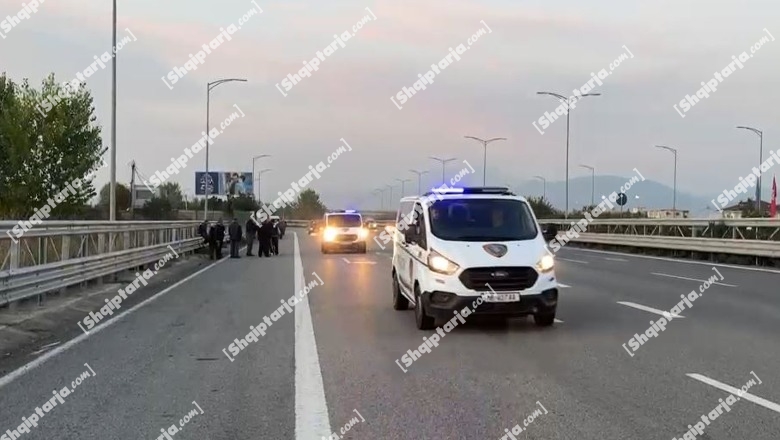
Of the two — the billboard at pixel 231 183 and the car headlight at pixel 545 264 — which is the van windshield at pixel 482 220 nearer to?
the car headlight at pixel 545 264

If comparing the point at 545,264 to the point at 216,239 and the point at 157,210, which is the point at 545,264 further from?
the point at 157,210

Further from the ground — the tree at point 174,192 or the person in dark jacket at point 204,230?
the tree at point 174,192

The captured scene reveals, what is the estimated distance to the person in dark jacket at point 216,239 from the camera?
1268 inches

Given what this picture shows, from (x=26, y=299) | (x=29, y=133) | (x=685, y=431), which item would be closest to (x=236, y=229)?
(x=29, y=133)

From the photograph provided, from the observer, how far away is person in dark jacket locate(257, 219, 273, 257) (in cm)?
3397

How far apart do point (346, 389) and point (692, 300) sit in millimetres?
9817

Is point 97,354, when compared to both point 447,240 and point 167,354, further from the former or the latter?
point 447,240

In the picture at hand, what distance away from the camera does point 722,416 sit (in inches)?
266

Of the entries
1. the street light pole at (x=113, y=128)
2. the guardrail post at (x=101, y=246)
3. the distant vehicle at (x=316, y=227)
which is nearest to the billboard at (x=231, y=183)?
the distant vehicle at (x=316, y=227)

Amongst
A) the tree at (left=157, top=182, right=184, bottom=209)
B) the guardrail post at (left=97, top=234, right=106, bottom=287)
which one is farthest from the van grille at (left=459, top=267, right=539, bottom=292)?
the tree at (left=157, top=182, right=184, bottom=209)

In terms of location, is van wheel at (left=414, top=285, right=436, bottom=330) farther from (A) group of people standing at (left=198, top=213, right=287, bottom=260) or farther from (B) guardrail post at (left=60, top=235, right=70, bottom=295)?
(A) group of people standing at (left=198, top=213, right=287, bottom=260)

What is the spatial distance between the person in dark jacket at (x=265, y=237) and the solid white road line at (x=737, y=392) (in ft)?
88.1

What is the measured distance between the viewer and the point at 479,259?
36.2 ft

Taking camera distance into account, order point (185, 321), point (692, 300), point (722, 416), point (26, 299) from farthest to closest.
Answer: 1. point (692, 300)
2. point (26, 299)
3. point (185, 321)
4. point (722, 416)
